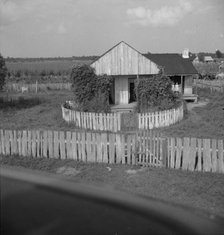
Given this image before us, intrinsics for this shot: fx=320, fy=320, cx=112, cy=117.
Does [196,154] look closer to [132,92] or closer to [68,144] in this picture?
[68,144]

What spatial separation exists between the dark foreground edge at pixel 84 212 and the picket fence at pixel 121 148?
7.42 meters

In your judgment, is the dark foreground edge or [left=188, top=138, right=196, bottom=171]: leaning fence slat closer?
the dark foreground edge

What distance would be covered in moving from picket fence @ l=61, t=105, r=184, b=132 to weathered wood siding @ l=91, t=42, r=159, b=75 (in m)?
5.27

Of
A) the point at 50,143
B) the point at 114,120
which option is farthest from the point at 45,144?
the point at 114,120

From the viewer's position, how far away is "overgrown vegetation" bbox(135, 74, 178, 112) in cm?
1959

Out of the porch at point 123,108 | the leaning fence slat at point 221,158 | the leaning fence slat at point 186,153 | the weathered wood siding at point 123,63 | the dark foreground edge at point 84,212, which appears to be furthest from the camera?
the weathered wood siding at point 123,63

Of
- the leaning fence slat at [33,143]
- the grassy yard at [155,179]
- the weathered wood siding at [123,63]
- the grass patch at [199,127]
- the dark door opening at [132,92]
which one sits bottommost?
the grassy yard at [155,179]

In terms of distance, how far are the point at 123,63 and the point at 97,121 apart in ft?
22.9

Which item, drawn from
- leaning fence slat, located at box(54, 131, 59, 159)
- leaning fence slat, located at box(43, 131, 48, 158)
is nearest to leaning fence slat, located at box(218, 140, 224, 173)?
leaning fence slat, located at box(54, 131, 59, 159)

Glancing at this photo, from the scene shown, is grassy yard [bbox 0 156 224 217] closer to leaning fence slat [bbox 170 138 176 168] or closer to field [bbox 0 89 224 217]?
field [bbox 0 89 224 217]

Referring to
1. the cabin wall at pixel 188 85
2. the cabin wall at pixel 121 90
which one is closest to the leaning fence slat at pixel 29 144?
the cabin wall at pixel 121 90

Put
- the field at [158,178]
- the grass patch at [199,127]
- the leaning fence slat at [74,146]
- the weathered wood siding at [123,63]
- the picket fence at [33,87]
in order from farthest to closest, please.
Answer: the picket fence at [33,87] → the weathered wood siding at [123,63] → the grass patch at [199,127] → the leaning fence slat at [74,146] → the field at [158,178]

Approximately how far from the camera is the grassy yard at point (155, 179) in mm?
6969

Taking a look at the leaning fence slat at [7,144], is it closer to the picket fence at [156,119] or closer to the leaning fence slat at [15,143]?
the leaning fence slat at [15,143]
